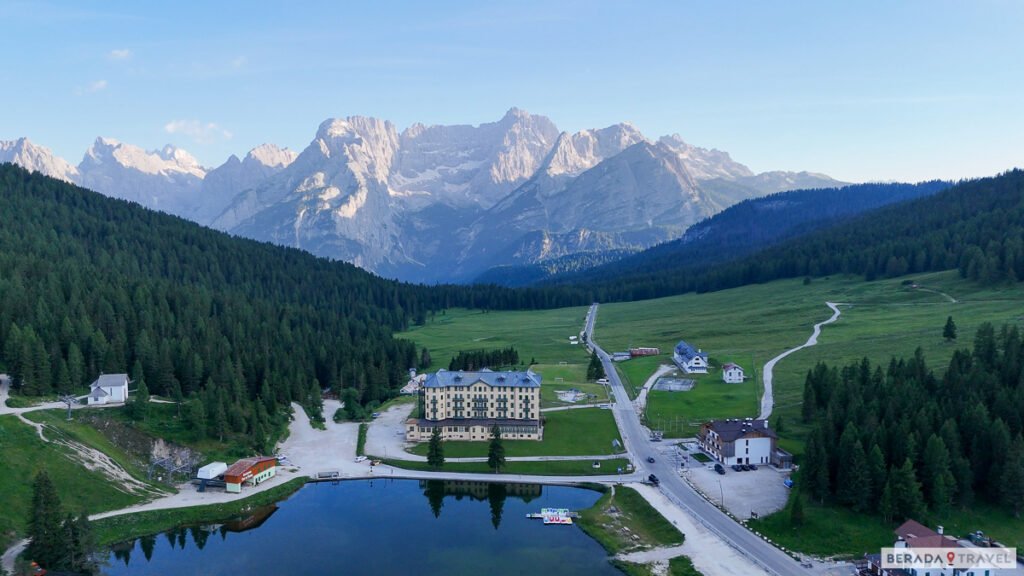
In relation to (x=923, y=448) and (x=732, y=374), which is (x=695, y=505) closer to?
(x=923, y=448)

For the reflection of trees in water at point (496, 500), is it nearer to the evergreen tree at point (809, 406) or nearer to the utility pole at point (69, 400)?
the evergreen tree at point (809, 406)

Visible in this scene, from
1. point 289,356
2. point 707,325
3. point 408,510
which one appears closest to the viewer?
point 408,510

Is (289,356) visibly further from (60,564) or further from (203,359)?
(60,564)

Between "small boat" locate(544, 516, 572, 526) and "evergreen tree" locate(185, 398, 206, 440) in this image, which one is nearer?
"small boat" locate(544, 516, 572, 526)

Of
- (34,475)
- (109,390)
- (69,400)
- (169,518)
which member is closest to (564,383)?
(169,518)

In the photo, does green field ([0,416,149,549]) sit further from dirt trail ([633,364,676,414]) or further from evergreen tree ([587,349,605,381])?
evergreen tree ([587,349,605,381])

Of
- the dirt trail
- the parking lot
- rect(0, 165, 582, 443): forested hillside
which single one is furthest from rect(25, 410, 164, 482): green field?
the dirt trail

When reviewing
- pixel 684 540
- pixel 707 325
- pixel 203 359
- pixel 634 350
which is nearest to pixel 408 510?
pixel 684 540
